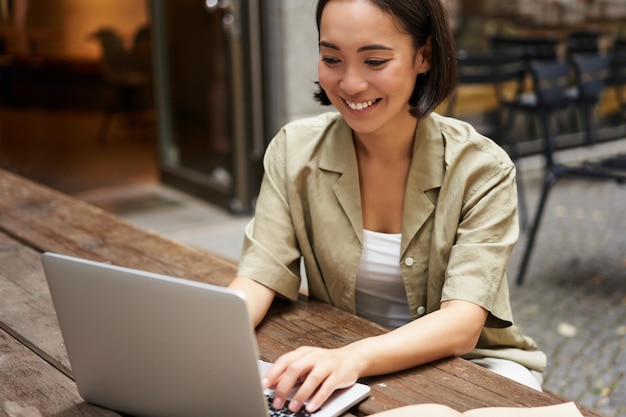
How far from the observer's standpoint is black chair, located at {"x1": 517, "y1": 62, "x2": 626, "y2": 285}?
11.6 ft

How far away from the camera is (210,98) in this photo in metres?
4.85

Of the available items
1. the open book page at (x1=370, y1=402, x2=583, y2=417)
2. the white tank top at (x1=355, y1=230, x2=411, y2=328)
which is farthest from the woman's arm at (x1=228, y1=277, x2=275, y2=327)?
the open book page at (x1=370, y1=402, x2=583, y2=417)

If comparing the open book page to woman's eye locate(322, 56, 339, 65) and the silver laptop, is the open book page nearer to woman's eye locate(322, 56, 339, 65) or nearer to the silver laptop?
the silver laptop

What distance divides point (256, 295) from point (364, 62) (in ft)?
1.46

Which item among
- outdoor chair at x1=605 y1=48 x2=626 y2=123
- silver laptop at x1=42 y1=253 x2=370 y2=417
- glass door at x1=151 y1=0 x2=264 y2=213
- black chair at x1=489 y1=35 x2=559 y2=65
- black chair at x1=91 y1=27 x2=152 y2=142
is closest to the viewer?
silver laptop at x1=42 y1=253 x2=370 y2=417

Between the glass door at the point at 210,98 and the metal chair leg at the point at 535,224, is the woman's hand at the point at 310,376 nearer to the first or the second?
the metal chair leg at the point at 535,224

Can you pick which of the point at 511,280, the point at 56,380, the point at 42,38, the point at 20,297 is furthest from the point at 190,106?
the point at 42,38

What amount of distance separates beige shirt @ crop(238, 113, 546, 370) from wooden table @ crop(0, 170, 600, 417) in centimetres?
10

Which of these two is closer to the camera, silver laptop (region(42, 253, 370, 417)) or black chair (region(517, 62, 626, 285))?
silver laptop (region(42, 253, 370, 417))

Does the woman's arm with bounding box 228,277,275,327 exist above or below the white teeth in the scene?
below

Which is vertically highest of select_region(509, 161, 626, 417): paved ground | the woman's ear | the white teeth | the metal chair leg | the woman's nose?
the woman's ear

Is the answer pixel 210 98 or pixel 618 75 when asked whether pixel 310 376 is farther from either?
pixel 618 75

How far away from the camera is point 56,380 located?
3.87ft

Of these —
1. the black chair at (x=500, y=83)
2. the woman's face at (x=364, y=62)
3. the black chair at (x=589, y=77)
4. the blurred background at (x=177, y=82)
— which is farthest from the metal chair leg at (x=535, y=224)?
the woman's face at (x=364, y=62)
